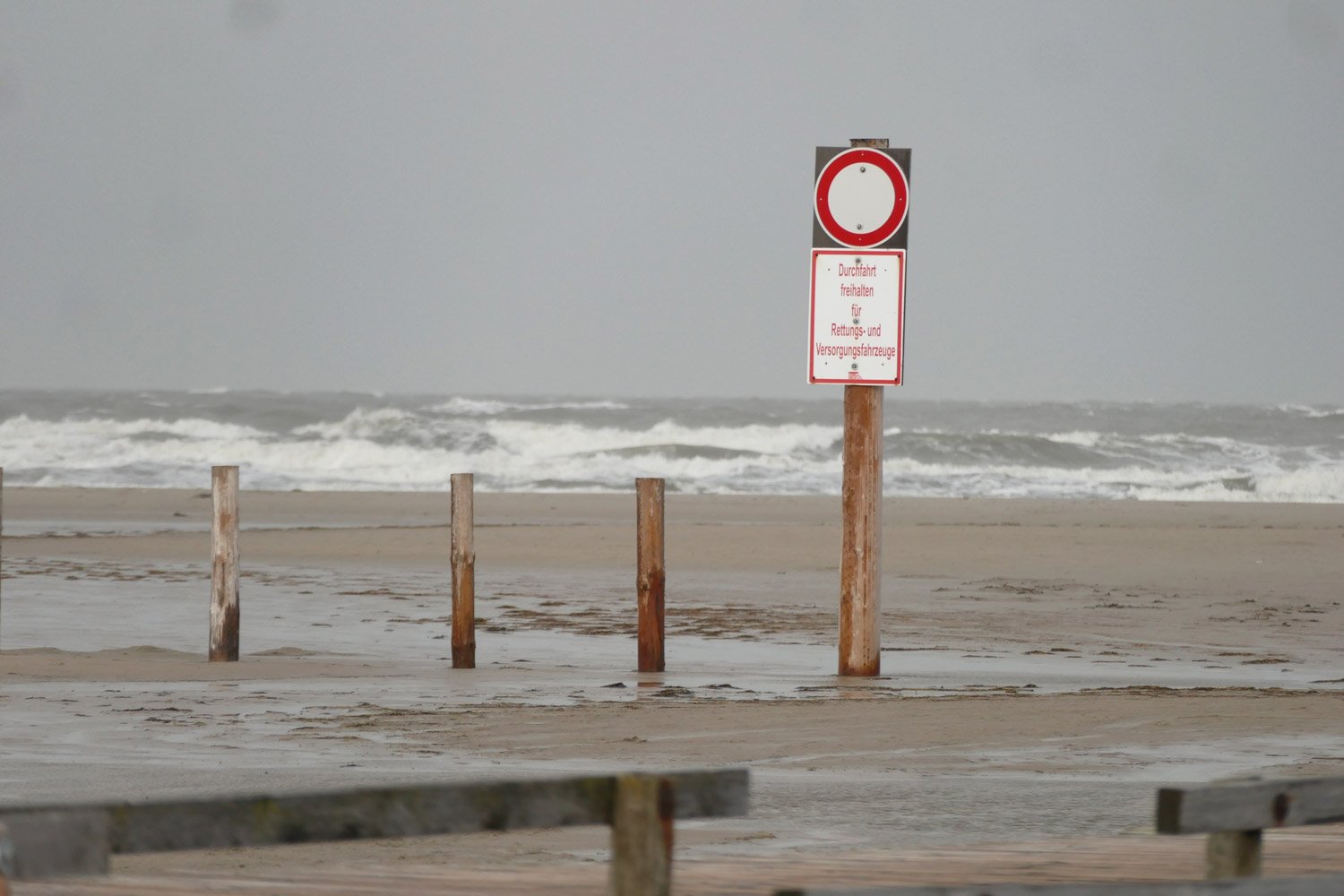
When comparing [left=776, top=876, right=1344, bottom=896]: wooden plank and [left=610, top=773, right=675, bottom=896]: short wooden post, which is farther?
[left=610, top=773, right=675, bottom=896]: short wooden post

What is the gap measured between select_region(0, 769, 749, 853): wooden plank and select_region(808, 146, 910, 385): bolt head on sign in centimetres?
670

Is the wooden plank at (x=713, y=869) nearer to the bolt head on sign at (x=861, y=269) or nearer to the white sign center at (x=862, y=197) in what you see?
the bolt head on sign at (x=861, y=269)

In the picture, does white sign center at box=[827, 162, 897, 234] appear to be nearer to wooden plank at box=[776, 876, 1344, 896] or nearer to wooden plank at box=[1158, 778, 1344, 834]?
wooden plank at box=[1158, 778, 1344, 834]

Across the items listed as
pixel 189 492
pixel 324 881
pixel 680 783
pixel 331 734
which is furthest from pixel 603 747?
pixel 189 492

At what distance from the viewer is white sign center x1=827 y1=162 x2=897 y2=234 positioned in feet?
31.8

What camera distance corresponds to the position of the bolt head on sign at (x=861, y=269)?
969cm

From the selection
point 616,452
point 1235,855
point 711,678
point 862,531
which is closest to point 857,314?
point 862,531

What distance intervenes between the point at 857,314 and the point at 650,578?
2.13 meters

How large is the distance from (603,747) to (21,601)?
884 centimetres

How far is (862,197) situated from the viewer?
31.9 ft

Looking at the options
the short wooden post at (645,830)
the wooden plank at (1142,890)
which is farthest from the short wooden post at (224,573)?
the wooden plank at (1142,890)

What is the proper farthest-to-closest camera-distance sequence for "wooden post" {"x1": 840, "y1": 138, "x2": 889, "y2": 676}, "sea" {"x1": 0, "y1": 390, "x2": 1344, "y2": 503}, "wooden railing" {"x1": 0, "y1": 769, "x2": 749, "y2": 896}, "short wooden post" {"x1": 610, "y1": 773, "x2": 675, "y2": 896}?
1. "sea" {"x1": 0, "y1": 390, "x2": 1344, "y2": 503}
2. "wooden post" {"x1": 840, "y1": 138, "x2": 889, "y2": 676}
3. "short wooden post" {"x1": 610, "y1": 773, "x2": 675, "y2": 896}
4. "wooden railing" {"x1": 0, "y1": 769, "x2": 749, "y2": 896}

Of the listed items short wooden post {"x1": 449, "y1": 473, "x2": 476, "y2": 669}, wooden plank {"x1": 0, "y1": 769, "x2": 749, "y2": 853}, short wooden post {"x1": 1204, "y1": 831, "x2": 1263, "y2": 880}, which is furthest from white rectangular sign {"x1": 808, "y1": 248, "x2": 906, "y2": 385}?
wooden plank {"x1": 0, "y1": 769, "x2": 749, "y2": 853}

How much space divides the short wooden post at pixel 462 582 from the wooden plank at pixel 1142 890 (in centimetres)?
789
